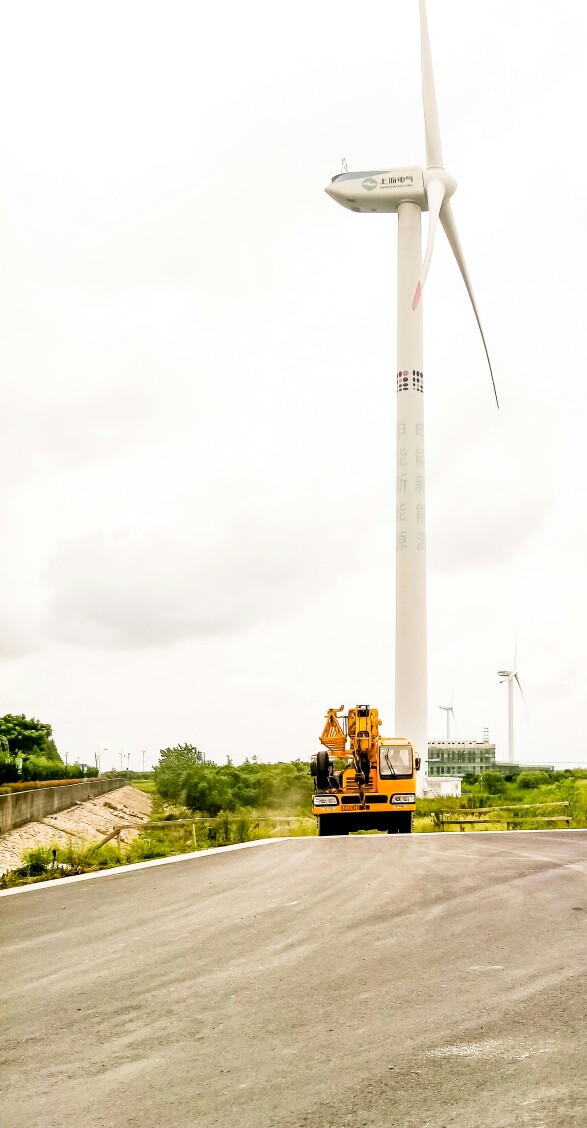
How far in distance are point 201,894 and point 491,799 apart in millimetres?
49750

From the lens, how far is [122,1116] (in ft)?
21.2

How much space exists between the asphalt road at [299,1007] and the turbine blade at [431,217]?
47.7 m

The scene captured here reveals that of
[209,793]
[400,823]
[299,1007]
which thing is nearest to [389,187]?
[209,793]

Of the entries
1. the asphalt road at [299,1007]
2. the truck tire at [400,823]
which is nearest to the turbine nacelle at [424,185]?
the truck tire at [400,823]

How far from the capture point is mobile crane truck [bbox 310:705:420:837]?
96.9 ft

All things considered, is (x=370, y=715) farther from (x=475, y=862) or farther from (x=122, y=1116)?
(x=122, y=1116)

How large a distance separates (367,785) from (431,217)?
41.9 m

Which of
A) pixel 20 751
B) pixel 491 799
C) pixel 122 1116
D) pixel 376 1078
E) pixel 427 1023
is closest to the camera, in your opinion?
pixel 122 1116

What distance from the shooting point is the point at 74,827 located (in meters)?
44.0

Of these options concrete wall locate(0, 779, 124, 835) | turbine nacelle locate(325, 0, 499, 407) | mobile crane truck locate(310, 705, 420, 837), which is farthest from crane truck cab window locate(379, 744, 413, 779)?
turbine nacelle locate(325, 0, 499, 407)

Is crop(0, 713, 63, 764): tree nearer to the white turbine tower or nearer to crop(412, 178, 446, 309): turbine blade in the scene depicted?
the white turbine tower

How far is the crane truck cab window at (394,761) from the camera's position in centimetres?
2992

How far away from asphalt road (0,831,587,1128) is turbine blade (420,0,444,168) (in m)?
59.5

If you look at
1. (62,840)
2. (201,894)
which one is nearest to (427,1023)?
(201,894)
